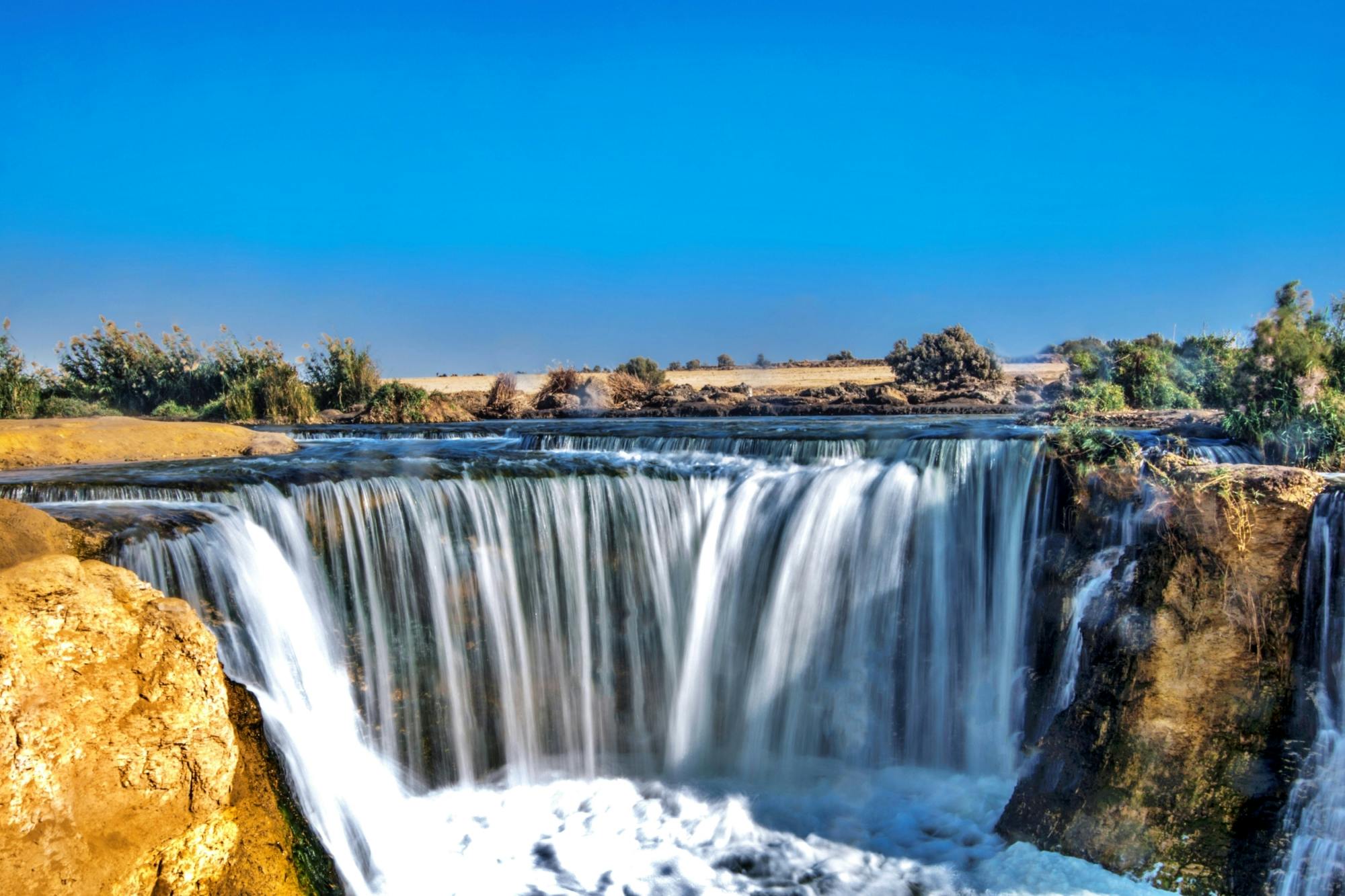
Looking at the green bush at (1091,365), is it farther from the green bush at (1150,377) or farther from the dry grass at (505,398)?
the dry grass at (505,398)

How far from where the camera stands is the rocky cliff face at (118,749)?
4305mm

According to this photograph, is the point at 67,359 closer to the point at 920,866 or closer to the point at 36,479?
the point at 36,479

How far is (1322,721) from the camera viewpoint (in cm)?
621

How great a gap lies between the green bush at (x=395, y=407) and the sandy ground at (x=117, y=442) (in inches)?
333

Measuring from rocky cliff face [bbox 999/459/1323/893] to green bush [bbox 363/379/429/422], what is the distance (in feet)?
59.8

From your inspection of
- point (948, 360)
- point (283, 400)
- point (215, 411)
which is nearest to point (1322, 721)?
point (948, 360)

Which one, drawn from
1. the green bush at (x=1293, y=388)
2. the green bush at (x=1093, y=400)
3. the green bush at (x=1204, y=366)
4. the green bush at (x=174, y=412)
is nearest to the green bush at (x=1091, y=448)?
the green bush at (x=1293, y=388)

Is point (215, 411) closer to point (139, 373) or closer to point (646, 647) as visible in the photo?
point (139, 373)

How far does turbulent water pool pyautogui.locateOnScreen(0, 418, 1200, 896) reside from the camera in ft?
23.5

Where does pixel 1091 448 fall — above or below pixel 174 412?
below

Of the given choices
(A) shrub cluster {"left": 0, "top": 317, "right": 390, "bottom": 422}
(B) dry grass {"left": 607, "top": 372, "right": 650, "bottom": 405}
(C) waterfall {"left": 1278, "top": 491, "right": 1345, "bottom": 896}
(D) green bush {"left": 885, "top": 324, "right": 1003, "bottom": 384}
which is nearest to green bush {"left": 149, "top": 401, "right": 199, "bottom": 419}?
(A) shrub cluster {"left": 0, "top": 317, "right": 390, "bottom": 422}

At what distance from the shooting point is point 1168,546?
7016 millimetres

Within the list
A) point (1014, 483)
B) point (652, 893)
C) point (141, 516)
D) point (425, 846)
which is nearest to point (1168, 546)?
point (1014, 483)

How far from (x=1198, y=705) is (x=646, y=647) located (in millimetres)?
5058
